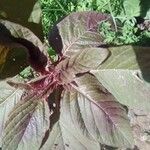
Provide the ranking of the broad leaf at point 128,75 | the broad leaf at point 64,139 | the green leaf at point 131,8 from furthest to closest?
Answer: the green leaf at point 131,8, the broad leaf at point 64,139, the broad leaf at point 128,75

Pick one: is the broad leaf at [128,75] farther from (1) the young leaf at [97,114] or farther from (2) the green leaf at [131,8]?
(2) the green leaf at [131,8]

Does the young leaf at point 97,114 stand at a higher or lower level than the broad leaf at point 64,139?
higher

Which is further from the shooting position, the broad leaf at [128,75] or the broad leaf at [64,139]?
the broad leaf at [64,139]

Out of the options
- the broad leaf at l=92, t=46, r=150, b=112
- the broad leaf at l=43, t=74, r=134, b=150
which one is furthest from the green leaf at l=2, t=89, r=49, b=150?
the broad leaf at l=92, t=46, r=150, b=112

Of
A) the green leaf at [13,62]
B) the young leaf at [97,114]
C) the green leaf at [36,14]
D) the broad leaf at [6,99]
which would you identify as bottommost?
the young leaf at [97,114]

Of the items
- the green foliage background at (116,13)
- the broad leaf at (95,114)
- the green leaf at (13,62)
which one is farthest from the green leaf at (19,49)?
the green foliage background at (116,13)

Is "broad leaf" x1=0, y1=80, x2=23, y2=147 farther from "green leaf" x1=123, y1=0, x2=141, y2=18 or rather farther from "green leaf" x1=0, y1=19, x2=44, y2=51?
"green leaf" x1=123, y1=0, x2=141, y2=18

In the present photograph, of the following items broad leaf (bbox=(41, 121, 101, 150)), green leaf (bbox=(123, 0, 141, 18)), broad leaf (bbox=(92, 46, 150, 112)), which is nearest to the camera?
broad leaf (bbox=(92, 46, 150, 112))
